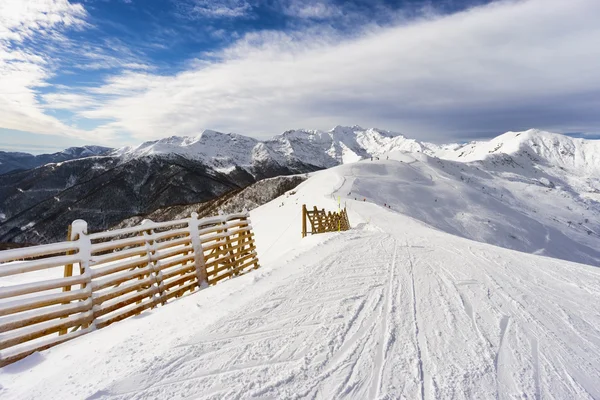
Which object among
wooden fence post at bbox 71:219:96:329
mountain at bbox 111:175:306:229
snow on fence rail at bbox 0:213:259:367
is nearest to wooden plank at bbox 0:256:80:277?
snow on fence rail at bbox 0:213:259:367

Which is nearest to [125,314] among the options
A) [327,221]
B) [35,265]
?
[35,265]

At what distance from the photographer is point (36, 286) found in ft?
14.8

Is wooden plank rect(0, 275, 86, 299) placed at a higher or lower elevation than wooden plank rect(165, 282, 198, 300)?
higher

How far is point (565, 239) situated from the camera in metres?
54.9

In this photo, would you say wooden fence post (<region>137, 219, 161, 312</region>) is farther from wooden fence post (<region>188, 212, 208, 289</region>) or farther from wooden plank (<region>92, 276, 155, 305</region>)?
wooden fence post (<region>188, 212, 208, 289</region>)

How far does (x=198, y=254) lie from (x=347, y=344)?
5.23 m

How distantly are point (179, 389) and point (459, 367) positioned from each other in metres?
3.54

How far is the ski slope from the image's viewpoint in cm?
361

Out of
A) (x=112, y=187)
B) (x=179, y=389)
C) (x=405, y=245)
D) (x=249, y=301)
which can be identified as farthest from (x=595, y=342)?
(x=112, y=187)

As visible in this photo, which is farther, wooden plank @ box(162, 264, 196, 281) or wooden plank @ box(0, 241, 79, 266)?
wooden plank @ box(162, 264, 196, 281)

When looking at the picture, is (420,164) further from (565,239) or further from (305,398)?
(305,398)

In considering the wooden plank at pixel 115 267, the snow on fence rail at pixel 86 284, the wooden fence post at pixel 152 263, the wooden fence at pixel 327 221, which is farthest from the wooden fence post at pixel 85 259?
the wooden fence at pixel 327 221

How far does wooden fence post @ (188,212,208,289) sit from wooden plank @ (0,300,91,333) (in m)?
3.13

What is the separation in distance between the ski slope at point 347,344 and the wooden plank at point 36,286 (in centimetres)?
91
